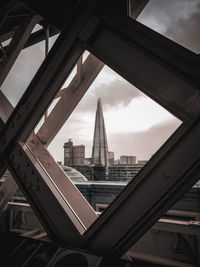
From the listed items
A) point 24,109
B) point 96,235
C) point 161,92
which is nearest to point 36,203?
point 96,235

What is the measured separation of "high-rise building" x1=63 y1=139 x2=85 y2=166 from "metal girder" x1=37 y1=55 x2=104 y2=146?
787 inches

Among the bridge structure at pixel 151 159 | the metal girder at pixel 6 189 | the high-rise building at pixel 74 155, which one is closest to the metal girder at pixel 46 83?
the bridge structure at pixel 151 159

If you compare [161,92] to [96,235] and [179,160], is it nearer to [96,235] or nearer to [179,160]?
[179,160]

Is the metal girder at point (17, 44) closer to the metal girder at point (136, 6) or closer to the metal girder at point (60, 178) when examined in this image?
the metal girder at point (60, 178)

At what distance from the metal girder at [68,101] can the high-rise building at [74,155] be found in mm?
19991

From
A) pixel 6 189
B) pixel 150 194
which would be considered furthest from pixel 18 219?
pixel 150 194

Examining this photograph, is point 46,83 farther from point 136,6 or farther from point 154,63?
point 136,6

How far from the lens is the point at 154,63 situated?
2.77ft

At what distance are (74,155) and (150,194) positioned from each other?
2141 cm

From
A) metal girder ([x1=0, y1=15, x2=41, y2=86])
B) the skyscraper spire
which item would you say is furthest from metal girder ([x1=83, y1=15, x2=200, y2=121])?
the skyscraper spire

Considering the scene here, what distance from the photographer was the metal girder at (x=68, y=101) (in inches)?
74.1

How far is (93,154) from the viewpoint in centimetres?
3859

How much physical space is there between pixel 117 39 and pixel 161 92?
0.42 meters

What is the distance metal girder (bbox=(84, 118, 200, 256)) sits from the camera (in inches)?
30.4
